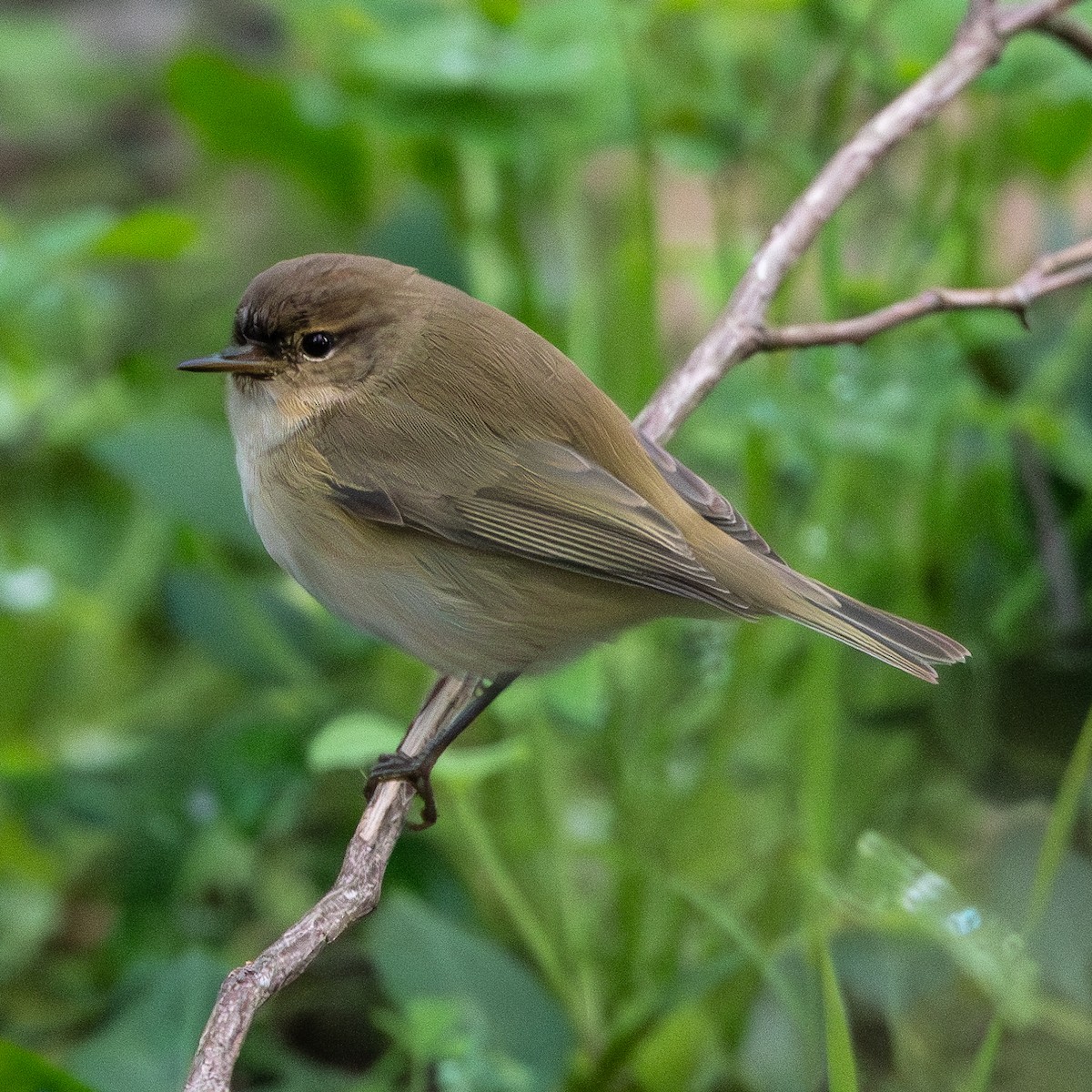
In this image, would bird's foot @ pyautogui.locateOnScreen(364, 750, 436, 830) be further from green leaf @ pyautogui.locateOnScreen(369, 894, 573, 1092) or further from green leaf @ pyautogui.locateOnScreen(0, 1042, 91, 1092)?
green leaf @ pyautogui.locateOnScreen(0, 1042, 91, 1092)

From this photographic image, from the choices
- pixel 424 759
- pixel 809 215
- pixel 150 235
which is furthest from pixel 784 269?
pixel 150 235

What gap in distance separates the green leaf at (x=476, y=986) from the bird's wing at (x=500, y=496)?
2.49 ft

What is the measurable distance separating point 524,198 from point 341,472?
2.03 metres

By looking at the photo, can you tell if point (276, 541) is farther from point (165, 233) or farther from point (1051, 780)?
point (1051, 780)

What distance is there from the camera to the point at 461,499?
7.67 feet

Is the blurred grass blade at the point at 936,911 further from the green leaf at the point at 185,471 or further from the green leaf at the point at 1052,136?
the green leaf at the point at 1052,136

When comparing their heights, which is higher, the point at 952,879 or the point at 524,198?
the point at 524,198

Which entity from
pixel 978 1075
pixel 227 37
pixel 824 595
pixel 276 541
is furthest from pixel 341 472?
pixel 227 37

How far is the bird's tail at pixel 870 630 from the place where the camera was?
2217 millimetres

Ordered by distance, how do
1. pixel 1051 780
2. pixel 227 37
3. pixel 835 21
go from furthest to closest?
pixel 227 37
pixel 835 21
pixel 1051 780

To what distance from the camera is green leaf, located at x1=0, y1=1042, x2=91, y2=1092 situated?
6.74ft

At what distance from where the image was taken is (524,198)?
418cm

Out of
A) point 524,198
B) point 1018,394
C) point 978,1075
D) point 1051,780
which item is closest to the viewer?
point 978,1075

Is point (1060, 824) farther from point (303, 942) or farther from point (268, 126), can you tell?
point (268, 126)
